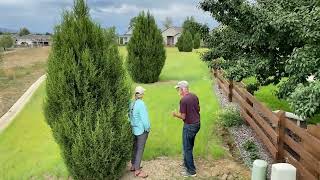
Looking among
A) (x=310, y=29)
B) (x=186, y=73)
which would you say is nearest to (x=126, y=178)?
(x=310, y=29)

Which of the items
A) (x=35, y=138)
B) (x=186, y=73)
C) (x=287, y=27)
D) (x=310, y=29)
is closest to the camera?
(x=310, y=29)

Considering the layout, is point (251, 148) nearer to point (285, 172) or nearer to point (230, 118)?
point (230, 118)

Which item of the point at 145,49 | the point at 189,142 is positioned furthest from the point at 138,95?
the point at 145,49

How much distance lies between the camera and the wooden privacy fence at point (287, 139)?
7423 millimetres

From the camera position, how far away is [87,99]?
837 cm

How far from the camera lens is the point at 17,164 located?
11469 millimetres

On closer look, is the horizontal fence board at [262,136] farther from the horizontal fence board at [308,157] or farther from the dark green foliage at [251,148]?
the horizontal fence board at [308,157]

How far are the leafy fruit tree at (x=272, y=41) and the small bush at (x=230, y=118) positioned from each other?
202 cm

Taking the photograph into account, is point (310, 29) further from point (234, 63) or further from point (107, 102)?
point (107, 102)

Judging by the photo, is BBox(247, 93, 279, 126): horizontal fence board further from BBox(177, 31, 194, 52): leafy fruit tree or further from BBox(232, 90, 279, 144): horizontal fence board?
BBox(177, 31, 194, 52): leafy fruit tree

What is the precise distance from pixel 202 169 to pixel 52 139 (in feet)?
19.6

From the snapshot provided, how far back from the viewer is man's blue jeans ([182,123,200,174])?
350 inches

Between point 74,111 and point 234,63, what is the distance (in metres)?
3.73

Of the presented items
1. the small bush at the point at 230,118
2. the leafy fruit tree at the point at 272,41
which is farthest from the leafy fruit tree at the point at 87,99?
the small bush at the point at 230,118
